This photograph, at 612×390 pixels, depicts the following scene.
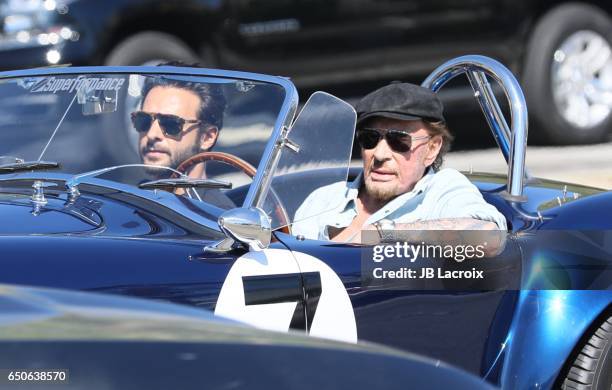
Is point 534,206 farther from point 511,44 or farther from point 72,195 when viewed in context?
point 511,44

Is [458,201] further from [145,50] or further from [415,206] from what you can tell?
[145,50]

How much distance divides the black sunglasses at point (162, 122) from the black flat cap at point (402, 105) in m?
0.59

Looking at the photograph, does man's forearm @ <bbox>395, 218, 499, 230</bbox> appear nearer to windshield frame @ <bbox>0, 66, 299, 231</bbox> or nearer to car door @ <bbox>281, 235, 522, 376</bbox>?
car door @ <bbox>281, 235, 522, 376</bbox>

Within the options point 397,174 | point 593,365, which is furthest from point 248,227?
point 593,365

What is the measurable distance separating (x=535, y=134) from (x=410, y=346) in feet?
18.5

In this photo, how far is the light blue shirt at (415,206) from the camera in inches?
145

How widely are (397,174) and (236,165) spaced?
0.53 metres

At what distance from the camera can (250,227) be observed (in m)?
3.07

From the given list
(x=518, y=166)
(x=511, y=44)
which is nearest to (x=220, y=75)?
(x=518, y=166)

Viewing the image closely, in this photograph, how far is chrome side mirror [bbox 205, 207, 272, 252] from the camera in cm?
305

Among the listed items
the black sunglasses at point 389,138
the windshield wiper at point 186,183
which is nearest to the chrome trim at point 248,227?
the windshield wiper at point 186,183

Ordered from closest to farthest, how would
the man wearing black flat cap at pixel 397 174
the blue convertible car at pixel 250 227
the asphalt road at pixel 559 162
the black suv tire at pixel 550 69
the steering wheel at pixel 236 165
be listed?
the blue convertible car at pixel 250 227, the steering wheel at pixel 236 165, the man wearing black flat cap at pixel 397 174, the asphalt road at pixel 559 162, the black suv tire at pixel 550 69

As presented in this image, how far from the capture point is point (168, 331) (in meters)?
2.00

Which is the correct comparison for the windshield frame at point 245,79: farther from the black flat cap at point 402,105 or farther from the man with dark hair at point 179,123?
the black flat cap at point 402,105
